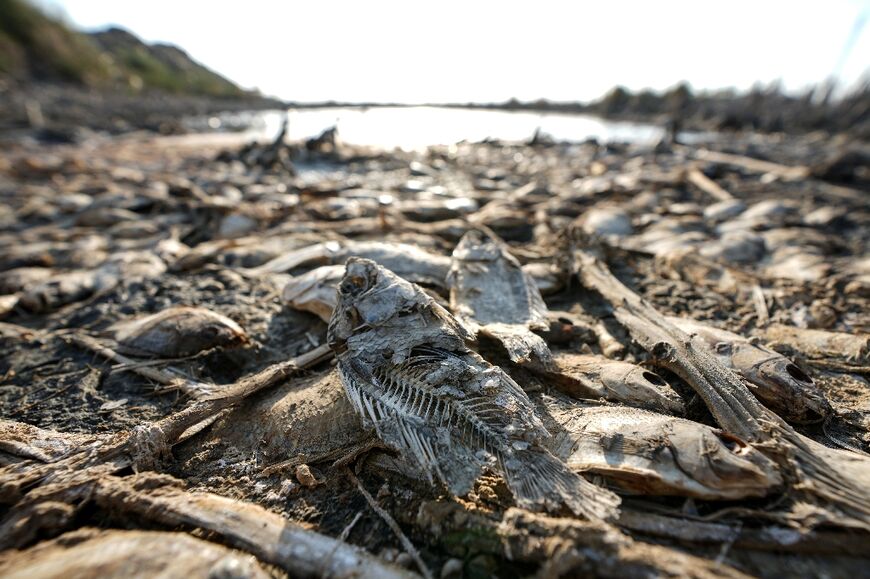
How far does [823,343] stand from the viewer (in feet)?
9.11

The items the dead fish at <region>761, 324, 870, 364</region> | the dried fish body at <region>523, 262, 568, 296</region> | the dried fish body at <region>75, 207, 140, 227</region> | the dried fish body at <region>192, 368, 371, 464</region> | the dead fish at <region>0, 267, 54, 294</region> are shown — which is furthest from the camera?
the dried fish body at <region>75, 207, 140, 227</region>

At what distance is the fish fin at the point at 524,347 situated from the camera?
2.33m

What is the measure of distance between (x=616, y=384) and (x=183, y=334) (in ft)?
9.29

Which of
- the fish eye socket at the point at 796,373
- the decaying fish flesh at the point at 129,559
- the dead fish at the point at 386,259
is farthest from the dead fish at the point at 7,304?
the fish eye socket at the point at 796,373

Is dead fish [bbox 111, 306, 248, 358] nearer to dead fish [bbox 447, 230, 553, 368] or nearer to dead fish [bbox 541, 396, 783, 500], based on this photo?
dead fish [bbox 447, 230, 553, 368]

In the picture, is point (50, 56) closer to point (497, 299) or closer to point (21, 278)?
point (21, 278)

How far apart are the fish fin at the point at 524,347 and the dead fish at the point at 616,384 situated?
8cm

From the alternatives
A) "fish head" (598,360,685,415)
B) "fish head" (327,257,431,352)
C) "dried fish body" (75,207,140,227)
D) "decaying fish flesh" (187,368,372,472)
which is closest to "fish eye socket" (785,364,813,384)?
"fish head" (598,360,685,415)

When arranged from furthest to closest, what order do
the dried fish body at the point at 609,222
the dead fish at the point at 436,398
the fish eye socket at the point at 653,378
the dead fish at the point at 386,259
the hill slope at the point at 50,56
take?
the hill slope at the point at 50,56, the dried fish body at the point at 609,222, the dead fish at the point at 386,259, the fish eye socket at the point at 653,378, the dead fish at the point at 436,398

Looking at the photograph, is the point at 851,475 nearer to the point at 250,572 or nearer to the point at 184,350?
the point at 250,572

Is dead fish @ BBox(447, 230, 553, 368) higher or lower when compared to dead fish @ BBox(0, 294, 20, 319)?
higher

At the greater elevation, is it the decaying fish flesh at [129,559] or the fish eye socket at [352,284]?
the fish eye socket at [352,284]

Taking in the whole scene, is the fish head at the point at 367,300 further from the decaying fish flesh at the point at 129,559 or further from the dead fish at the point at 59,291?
the dead fish at the point at 59,291

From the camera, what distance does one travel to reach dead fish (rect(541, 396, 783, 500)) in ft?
5.16
